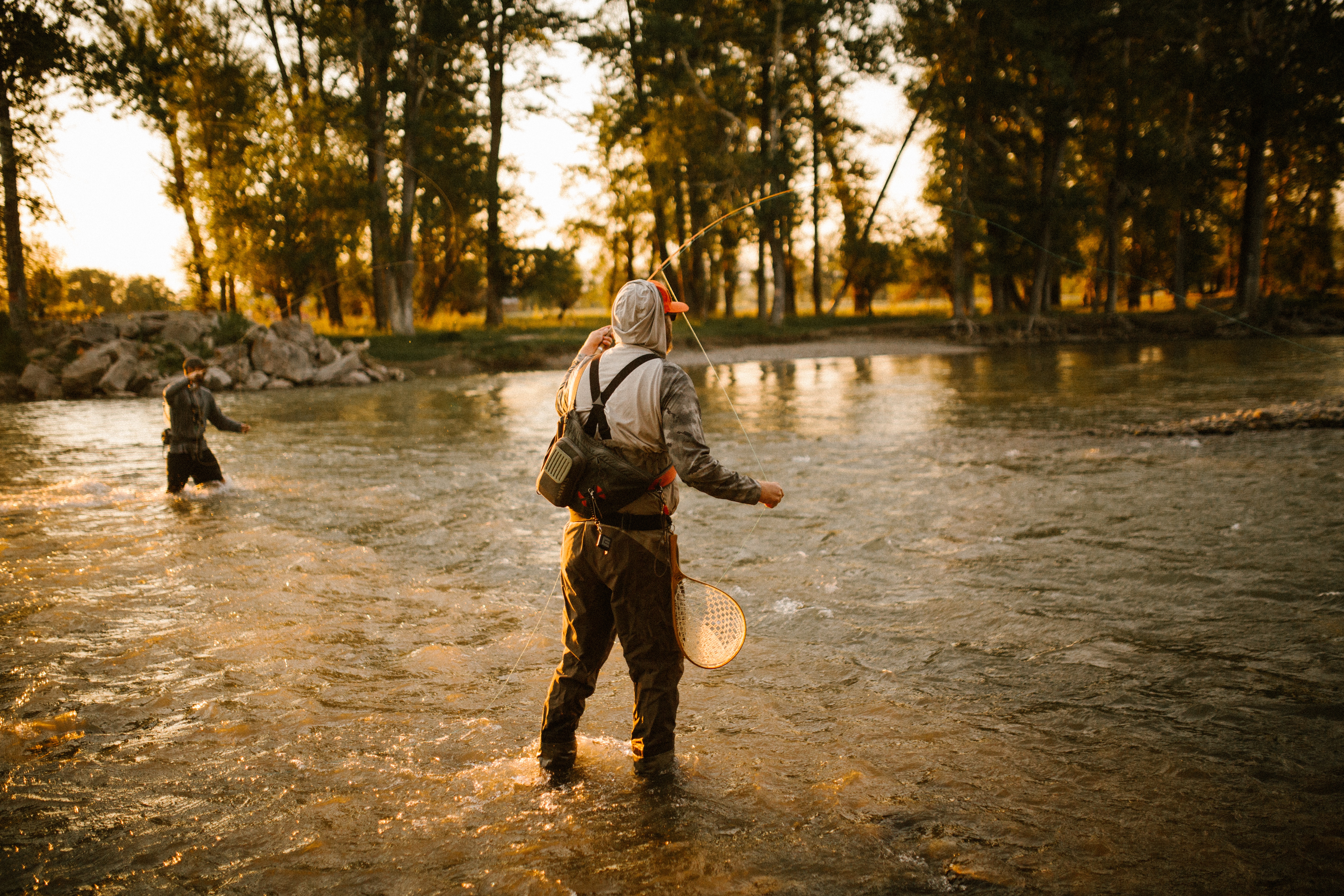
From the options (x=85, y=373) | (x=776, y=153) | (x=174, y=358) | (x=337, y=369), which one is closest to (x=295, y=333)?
(x=337, y=369)

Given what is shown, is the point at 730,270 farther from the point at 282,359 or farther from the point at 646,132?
the point at 282,359

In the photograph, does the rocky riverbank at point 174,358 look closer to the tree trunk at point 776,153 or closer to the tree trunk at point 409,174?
the tree trunk at point 409,174

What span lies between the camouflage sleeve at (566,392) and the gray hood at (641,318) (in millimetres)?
244

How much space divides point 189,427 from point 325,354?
2066 centimetres

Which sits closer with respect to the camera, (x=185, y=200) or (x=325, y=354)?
(x=325, y=354)

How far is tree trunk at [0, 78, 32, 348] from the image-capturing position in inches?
1041

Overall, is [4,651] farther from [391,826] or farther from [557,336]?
[557,336]

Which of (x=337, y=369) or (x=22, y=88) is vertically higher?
(x=22, y=88)

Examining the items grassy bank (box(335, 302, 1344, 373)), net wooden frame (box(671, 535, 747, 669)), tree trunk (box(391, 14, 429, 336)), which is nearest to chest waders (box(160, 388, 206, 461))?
net wooden frame (box(671, 535, 747, 669))

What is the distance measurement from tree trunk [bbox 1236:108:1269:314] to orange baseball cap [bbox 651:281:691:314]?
43530 mm

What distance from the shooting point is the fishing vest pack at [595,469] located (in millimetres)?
3855

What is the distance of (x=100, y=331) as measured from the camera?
96.0 ft

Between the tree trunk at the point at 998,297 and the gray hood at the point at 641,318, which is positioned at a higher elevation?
the tree trunk at the point at 998,297

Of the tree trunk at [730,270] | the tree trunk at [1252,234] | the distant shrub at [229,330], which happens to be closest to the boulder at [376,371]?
the distant shrub at [229,330]
